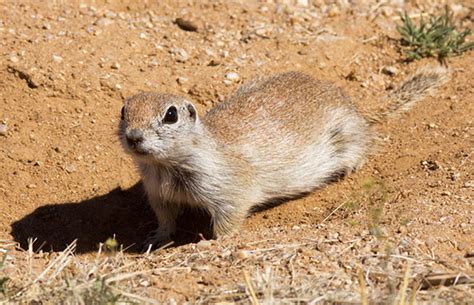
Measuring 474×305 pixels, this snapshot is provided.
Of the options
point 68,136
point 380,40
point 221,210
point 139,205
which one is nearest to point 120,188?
point 139,205

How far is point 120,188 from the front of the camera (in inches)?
282

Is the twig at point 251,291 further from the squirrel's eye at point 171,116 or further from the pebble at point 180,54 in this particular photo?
the pebble at point 180,54

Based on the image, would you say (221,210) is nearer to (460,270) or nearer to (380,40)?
(460,270)

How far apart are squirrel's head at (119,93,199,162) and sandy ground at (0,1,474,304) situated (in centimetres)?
74

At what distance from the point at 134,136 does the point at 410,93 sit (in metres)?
3.18

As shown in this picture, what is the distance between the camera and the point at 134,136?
5484mm

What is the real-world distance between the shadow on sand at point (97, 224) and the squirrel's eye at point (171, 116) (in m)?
1.39

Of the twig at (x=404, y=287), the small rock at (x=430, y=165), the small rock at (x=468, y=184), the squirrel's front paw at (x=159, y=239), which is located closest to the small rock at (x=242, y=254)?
the twig at (x=404, y=287)

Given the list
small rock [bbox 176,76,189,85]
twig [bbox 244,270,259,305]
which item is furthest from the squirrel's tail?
twig [bbox 244,270,259,305]

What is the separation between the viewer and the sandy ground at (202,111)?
490cm

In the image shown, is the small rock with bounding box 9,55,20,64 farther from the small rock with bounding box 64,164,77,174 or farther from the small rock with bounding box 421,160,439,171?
the small rock with bounding box 421,160,439,171

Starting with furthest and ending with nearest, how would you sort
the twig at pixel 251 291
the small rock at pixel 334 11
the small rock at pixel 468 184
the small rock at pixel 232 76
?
1. the small rock at pixel 334 11
2. the small rock at pixel 232 76
3. the small rock at pixel 468 184
4. the twig at pixel 251 291

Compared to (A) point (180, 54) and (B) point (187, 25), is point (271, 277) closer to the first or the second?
(A) point (180, 54)

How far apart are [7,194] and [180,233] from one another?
1.54 m
